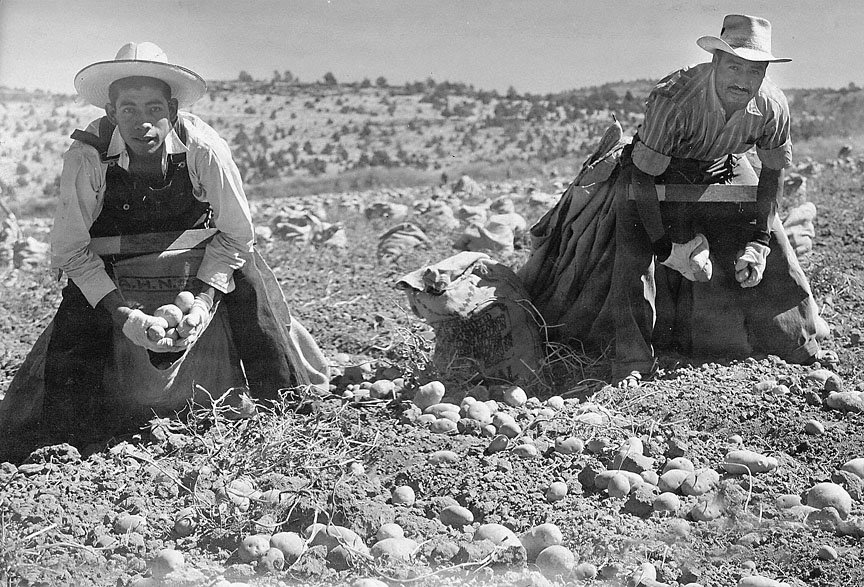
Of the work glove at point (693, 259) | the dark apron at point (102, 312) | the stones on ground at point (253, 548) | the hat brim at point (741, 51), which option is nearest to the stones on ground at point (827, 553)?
the stones on ground at point (253, 548)

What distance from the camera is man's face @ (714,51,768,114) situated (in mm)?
3961

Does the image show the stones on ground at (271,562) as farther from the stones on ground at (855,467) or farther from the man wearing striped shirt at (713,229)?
the man wearing striped shirt at (713,229)

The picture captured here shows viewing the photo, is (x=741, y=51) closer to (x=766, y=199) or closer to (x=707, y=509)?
(x=766, y=199)

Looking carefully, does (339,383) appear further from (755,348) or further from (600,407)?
(755,348)

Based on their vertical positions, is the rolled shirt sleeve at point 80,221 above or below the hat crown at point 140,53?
below

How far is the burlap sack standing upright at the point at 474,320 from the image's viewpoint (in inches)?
177

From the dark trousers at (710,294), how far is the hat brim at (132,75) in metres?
1.93

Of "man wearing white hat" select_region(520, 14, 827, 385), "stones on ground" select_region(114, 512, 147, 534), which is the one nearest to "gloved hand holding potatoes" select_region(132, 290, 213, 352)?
"stones on ground" select_region(114, 512, 147, 534)

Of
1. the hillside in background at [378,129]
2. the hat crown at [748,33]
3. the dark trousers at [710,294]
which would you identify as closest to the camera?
the hat crown at [748,33]

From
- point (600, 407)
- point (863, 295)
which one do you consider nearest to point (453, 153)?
point (863, 295)

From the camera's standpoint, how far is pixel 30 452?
3.77 m

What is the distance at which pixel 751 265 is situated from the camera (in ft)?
14.2

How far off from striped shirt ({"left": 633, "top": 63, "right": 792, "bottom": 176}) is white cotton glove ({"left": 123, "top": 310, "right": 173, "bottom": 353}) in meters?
2.11

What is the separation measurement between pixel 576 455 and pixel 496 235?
3679mm
